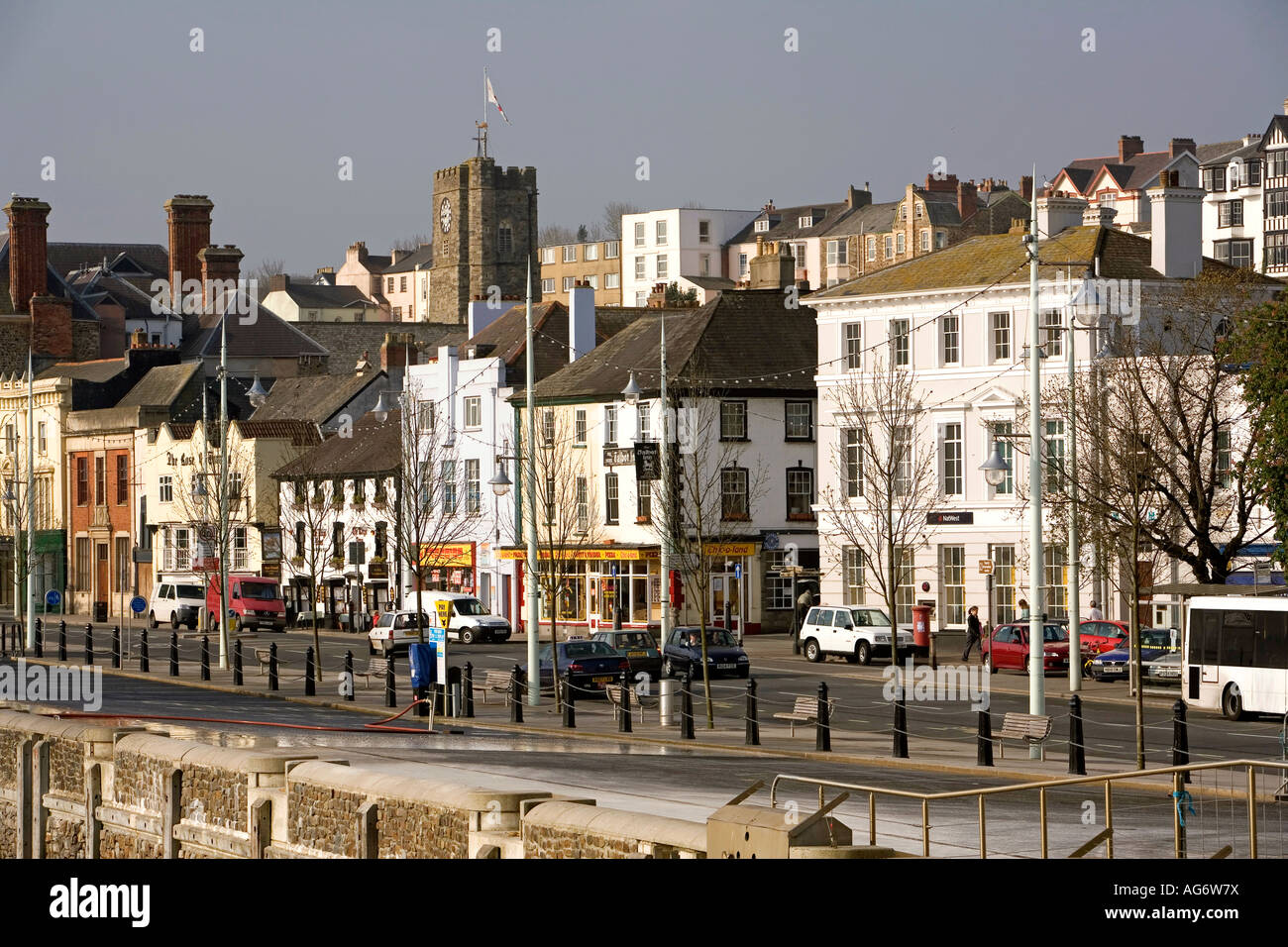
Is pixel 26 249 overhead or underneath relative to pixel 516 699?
overhead

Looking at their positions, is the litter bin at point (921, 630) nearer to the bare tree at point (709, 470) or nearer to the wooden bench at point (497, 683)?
the bare tree at point (709, 470)

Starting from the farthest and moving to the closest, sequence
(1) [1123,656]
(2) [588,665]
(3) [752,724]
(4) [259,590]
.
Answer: (4) [259,590] < (1) [1123,656] < (2) [588,665] < (3) [752,724]

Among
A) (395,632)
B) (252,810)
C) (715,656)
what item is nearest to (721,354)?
(395,632)

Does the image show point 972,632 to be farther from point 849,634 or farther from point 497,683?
point 497,683

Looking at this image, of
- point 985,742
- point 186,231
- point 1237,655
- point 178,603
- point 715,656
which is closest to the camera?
point 985,742

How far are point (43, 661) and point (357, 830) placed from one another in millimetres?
36287

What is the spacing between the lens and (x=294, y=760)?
24156 mm

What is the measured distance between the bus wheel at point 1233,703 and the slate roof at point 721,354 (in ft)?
97.7

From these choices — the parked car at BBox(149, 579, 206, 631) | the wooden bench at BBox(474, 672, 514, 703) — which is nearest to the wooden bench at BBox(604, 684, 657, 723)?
the wooden bench at BBox(474, 672, 514, 703)

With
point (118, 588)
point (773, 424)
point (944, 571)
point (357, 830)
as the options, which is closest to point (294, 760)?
point (357, 830)

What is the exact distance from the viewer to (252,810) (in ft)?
80.2

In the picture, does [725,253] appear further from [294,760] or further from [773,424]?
[294,760]

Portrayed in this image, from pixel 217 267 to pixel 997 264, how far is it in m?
58.2
